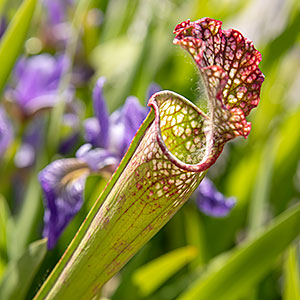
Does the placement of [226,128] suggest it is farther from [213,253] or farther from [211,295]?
[213,253]

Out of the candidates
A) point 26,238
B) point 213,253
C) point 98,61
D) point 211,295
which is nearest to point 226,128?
point 211,295

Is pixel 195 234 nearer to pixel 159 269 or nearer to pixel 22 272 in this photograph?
pixel 159 269

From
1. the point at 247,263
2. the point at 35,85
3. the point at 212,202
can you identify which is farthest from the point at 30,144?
the point at 247,263

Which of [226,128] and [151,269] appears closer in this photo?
[226,128]

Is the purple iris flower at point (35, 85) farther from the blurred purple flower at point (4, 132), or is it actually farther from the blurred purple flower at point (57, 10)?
the blurred purple flower at point (57, 10)

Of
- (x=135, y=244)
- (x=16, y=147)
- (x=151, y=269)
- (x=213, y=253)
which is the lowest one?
(x=213, y=253)
